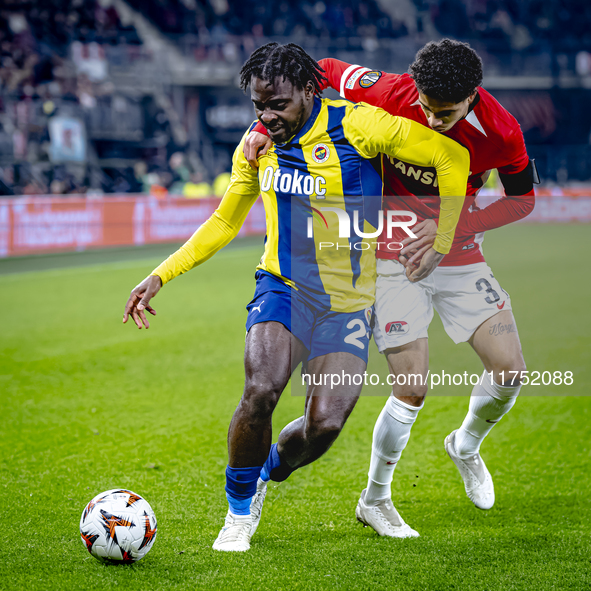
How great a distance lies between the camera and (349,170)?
125 inches

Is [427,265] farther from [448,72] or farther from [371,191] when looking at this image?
[448,72]

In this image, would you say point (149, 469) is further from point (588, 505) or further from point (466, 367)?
point (466, 367)

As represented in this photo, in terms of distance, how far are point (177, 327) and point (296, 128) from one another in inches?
218

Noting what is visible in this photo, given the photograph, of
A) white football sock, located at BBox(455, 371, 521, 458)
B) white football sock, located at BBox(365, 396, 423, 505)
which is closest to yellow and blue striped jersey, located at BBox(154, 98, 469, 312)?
white football sock, located at BBox(365, 396, 423, 505)

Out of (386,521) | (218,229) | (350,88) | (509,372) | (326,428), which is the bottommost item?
(386,521)

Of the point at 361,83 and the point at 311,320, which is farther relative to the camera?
the point at 361,83

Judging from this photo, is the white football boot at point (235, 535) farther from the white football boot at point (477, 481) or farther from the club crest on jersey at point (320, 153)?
the club crest on jersey at point (320, 153)

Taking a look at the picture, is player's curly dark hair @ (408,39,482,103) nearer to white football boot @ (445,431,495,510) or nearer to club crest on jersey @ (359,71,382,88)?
club crest on jersey @ (359,71,382,88)

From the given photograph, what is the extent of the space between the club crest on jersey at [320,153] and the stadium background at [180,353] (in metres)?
1.19

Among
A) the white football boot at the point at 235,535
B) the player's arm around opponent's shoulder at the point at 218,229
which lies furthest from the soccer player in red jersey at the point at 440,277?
the white football boot at the point at 235,535

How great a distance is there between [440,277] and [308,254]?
812 mm

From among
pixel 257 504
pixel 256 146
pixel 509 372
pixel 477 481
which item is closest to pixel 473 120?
pixel 256 146

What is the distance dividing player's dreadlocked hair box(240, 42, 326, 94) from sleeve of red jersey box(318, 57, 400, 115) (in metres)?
0.25

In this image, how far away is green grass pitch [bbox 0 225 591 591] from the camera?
2.93m
